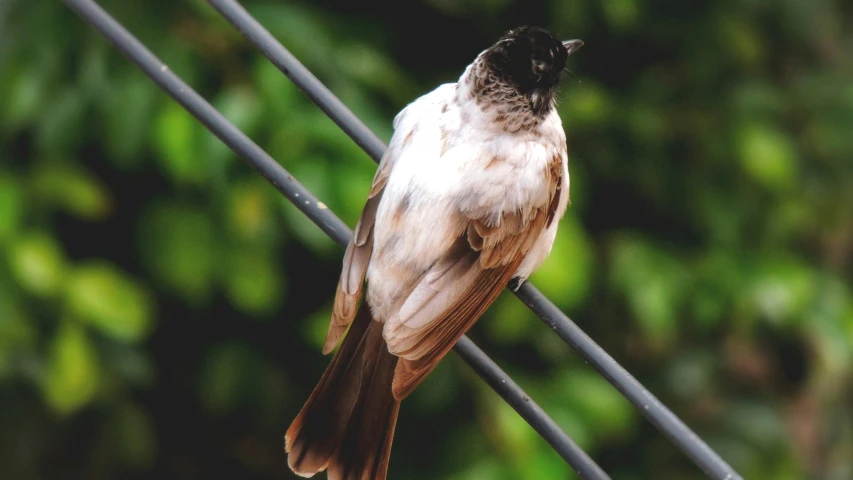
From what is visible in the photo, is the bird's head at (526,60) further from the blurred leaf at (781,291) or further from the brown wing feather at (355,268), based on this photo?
the blurred leaf at (781,291)

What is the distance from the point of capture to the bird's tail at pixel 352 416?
2.24m

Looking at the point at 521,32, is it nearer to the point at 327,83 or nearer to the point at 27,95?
the point at 327,83

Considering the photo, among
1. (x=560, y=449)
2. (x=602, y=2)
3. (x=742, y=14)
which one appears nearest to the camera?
(x=560, y=449)

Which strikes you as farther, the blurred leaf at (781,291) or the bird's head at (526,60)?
the blurred leaf at (781,291)

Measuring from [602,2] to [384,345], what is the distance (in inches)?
55.3

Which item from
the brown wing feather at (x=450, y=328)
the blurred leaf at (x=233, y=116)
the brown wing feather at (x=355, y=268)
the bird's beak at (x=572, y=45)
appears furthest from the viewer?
the blurred leaf at (x=233, y=116)

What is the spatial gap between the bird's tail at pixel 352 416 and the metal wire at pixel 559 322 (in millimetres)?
405

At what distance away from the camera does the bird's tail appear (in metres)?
2.24

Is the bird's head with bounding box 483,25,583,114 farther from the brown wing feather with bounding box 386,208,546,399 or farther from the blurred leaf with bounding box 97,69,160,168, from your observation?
the blurred leaf with bounding box 97,69,160,168

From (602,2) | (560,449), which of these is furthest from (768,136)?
(560,449)

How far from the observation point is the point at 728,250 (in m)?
3.45

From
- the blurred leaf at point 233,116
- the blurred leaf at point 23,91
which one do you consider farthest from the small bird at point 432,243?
the blurred leaf at point 23,91

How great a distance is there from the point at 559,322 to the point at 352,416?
2.30 feet

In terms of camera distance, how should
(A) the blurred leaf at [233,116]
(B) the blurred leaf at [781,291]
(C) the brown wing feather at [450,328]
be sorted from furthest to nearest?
(B) the blurred leaf at [781,291] → (A) the blurred leaf at [233,116] → (C) the brown wing feather at [450,328]
